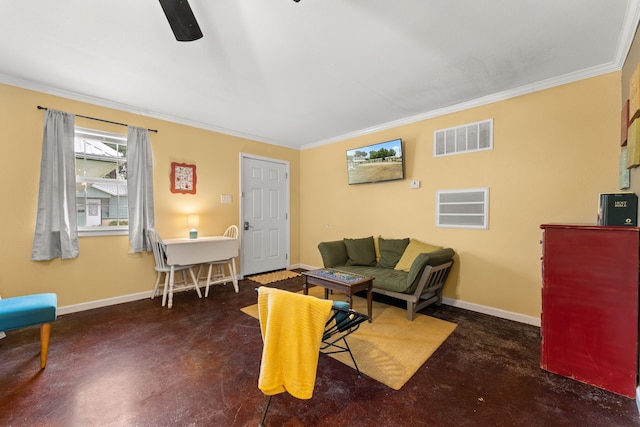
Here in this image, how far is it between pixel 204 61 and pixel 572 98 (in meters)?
3.60

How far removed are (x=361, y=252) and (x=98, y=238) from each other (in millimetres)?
3457

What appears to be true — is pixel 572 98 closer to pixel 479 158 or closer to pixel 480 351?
pixel 479 158

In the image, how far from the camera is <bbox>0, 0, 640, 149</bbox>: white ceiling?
1.83 meters

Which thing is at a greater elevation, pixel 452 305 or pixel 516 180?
pixel 516 180

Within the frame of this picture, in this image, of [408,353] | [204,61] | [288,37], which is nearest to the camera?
[288,37]

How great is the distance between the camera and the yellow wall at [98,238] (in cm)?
282

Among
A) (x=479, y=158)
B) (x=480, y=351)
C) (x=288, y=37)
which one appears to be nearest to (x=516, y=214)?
(x=479, y=158)

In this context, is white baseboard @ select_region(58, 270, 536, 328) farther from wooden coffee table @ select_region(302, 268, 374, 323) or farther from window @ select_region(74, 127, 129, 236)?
wooden coffee table @ select_region(302, 268, 374, 323)

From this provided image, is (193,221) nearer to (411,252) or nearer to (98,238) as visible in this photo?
(98,238)

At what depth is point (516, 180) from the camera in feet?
9.78

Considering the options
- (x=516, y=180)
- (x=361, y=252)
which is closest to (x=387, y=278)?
(x=361, y=252)

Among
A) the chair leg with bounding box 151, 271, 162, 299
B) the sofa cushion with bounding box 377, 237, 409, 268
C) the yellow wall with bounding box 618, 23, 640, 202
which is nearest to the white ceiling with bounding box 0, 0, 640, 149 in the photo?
the yellow wall with bounding box 618, 23, 640, 202

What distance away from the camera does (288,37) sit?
2102 millimetres

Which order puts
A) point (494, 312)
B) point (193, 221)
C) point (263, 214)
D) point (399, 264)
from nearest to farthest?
point (494, 312) → point (399, 264) → point (193, 221) → point (263, 214)
